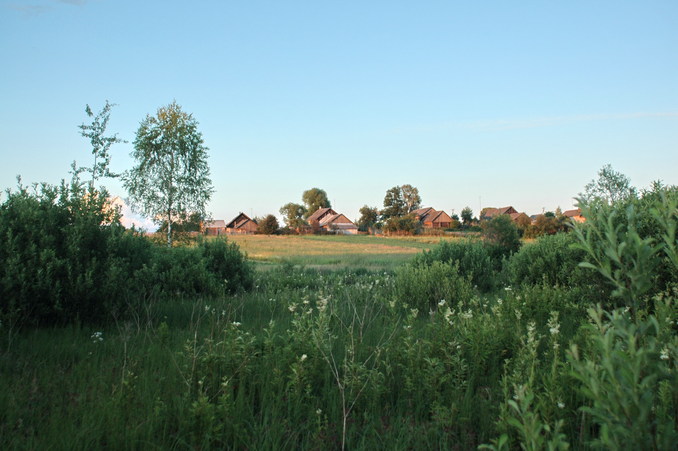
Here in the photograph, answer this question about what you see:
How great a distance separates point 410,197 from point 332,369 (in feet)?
298

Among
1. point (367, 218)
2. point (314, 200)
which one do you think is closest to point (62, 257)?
point (367, 218)

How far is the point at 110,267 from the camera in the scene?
19.3ft

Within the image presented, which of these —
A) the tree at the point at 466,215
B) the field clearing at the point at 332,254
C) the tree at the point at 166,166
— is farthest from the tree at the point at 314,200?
the tree at the point at 166,166

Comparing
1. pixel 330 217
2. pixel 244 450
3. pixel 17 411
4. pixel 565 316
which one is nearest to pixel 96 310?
pixel 17 411

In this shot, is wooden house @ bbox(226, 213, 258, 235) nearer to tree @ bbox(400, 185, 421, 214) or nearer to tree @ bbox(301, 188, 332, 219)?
tree @ bbox(301, 188, 332, 219)

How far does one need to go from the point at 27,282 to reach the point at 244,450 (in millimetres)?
4029

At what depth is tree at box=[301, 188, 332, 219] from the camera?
112 metres

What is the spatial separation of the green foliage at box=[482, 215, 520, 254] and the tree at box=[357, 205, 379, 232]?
7376cm

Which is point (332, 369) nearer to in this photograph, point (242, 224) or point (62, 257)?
point (62, 257)

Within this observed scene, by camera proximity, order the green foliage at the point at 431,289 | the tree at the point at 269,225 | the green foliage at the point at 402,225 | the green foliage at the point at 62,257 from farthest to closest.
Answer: the tree at the point at 269,225 → the green foliage at the point at 402,225 → the green foliage at the point at 431,289 → the green foliage at the point at 62,257

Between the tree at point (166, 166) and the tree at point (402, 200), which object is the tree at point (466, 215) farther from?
the tree at point (166, 166)

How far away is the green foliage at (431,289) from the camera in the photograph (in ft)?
25.7

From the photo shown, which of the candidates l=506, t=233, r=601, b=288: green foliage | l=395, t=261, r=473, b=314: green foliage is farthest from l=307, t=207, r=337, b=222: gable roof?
l=395, t=261, r=473, b=314: green foliage

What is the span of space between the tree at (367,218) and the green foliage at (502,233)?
73.8 m
